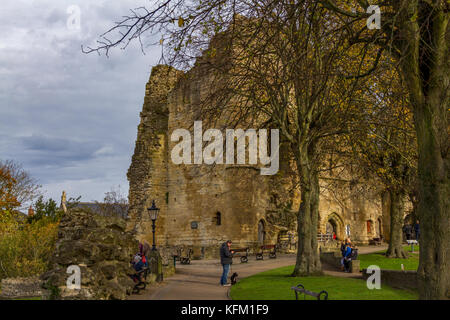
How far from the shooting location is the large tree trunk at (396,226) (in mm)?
23016

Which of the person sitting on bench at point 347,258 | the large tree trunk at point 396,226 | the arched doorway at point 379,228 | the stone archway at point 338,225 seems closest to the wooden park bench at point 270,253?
the large tree trunk at point 396,226

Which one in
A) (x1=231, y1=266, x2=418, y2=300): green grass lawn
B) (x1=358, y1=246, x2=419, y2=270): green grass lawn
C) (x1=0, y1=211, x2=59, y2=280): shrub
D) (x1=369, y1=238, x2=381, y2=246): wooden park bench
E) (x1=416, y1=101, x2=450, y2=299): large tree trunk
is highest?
(x1=416, y1=101, x2=450, y2=299): large tree trunk

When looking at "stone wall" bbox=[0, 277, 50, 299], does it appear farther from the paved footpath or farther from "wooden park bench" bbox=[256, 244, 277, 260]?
"wooden park bench" bbox=[256, 244, 277, 260]

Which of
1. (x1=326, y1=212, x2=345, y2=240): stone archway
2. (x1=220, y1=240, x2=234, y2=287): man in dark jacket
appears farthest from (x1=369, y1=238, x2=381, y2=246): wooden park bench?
(x1=220, y1=240, x2=234, y2=287): man in dark jacket

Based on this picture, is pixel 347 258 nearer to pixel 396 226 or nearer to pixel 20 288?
pixel 396 226

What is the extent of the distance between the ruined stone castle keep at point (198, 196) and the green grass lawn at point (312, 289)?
45.0ft

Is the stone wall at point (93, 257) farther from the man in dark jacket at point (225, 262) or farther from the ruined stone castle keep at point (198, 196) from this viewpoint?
the ruined stone castle keep at point (198, 196)

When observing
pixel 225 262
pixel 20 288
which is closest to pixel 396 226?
pixel 225 262

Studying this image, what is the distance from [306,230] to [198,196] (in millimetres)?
15791

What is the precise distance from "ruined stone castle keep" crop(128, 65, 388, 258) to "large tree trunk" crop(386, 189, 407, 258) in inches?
256

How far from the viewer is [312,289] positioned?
1274cm

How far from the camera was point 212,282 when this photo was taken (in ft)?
54.7

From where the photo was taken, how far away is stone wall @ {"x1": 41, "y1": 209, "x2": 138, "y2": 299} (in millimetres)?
10234
